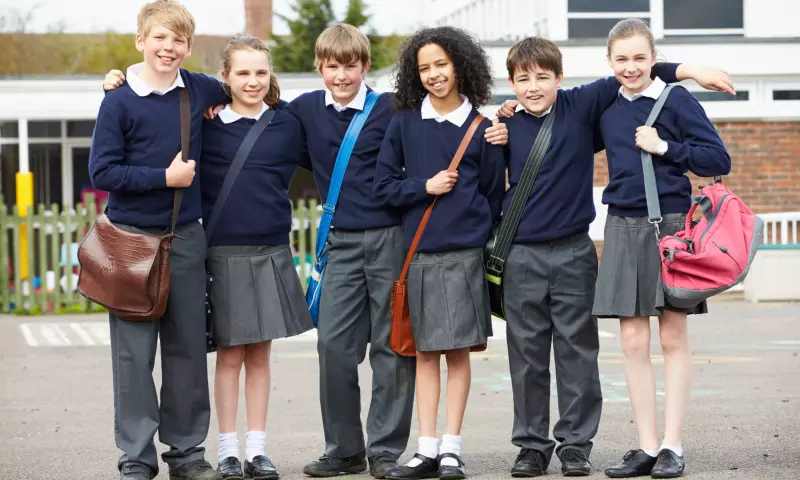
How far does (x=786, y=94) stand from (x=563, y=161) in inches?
618

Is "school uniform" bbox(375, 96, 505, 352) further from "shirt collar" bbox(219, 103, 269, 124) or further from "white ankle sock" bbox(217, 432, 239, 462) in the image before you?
"white ankle sock" bbox(217, 432, 239, 462)

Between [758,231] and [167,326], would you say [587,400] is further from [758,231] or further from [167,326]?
[167,326]

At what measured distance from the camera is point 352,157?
253 inches

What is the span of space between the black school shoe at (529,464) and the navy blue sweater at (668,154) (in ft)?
3.81

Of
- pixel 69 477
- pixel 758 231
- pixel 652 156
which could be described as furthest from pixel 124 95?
pixel 758 231

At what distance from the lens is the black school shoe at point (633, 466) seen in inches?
239

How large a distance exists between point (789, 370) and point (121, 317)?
19.8 feet

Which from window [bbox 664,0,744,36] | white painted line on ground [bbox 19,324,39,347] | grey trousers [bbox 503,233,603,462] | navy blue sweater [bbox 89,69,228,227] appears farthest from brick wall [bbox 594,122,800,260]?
navy blue sweater [bbox 89,69,228,227]

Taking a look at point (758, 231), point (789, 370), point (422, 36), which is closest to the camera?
point (758, 231)

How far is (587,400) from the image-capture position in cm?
633

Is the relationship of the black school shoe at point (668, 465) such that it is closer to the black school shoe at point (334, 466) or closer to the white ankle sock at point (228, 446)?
the black school shoe at point (334, 466)

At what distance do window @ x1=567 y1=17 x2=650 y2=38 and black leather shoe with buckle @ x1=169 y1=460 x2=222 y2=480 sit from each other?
1958 cm

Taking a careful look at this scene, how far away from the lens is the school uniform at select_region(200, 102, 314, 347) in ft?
20.8

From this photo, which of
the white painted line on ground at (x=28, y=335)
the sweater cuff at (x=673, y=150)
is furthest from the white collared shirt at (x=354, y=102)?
the white painted line on ground at (x=28, y=335)
